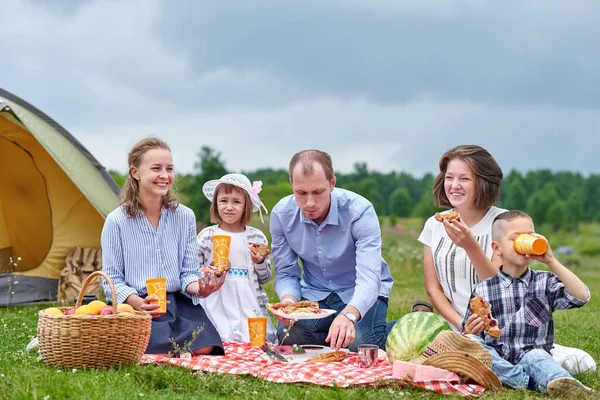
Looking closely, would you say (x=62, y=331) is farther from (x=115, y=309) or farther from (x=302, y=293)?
(x=302, y=293)

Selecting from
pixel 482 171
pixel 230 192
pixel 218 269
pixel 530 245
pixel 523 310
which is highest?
pixel 482 171

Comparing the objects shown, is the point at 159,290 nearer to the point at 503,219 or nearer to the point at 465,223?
the point at 465,223

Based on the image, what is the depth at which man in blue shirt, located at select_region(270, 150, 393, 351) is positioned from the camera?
511 cm

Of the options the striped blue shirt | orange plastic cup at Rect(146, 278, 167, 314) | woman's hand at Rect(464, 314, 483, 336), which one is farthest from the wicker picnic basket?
woman's hand at Rect(464, 314, 483, 336)

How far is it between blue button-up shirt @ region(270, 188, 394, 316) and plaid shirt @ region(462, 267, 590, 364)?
0.91m

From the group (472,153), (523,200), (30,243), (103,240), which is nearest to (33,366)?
(103,240)

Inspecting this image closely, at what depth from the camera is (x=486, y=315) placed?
4473 mm

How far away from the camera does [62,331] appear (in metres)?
4.39

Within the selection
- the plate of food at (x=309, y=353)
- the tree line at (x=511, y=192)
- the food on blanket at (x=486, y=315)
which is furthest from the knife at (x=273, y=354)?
the tree line at (x=511, y=192)

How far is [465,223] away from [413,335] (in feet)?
3.07

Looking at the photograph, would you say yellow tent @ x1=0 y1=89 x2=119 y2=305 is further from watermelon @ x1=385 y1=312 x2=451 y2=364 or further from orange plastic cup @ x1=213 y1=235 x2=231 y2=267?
watermelon @ x1=385 y1=312 x2=451 y2=364

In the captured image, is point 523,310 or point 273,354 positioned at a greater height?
point 523,310

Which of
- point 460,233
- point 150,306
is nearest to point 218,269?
point 150,306

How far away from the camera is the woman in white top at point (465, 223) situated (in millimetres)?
5176
